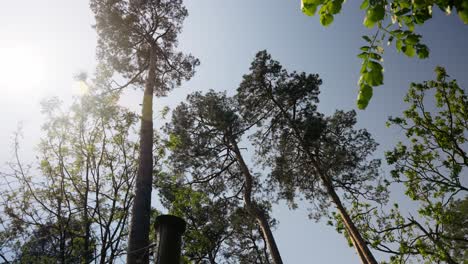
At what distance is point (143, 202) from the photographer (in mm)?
5711

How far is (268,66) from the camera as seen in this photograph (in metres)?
15.4

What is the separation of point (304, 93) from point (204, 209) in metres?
8.21

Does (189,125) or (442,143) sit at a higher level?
(189,125)

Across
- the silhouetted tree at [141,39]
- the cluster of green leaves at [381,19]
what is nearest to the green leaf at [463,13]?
the cluster of green leaves at [381,19]

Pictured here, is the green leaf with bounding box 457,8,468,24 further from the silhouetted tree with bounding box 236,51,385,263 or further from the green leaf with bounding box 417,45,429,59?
the silhouetted tree with bounding box 236,51,385,263

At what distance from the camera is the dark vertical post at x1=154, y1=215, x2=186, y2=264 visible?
304 cm

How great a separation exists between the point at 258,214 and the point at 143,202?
24.6ft

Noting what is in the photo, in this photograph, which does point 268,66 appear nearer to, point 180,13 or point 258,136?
point 258,136

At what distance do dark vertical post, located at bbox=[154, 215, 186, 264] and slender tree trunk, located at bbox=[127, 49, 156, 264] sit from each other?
111cm

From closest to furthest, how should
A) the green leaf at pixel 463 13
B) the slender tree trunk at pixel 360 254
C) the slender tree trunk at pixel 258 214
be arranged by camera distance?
1. the green leaf at pixel 463 13
2. the slender tree trunk at pixel 360 254
3. the slender tree trunk at pixel 258 214

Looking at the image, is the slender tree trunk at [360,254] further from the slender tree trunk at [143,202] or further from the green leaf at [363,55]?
the green leaf at [363,55]

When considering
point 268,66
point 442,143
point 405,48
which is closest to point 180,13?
point 268,66

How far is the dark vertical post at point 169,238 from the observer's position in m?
3.04

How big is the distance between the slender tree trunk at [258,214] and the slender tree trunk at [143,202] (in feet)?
22.9
